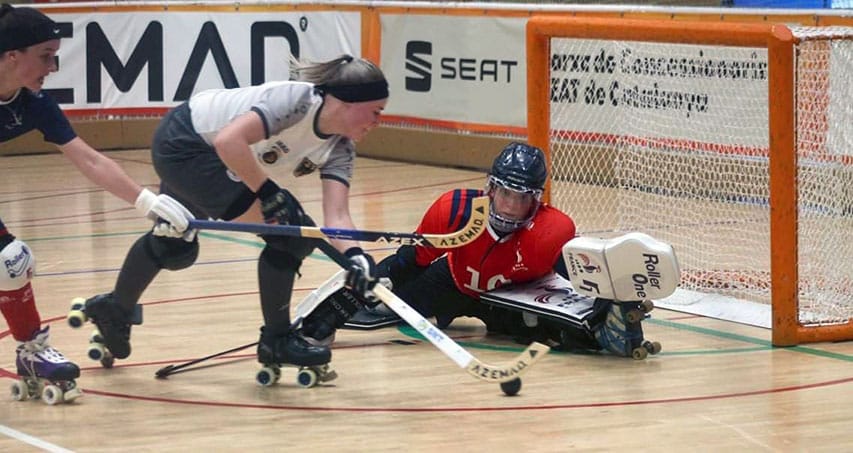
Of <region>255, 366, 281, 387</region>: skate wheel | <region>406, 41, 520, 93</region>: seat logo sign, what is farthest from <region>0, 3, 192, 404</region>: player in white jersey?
<region>406, 41, 520, 93</region>: seat logo sign

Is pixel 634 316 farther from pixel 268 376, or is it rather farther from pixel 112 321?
pixel 112 321

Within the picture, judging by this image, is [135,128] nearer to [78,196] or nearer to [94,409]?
[78,196]

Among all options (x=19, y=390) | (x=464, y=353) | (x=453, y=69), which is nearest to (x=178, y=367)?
(x=19, y=390)

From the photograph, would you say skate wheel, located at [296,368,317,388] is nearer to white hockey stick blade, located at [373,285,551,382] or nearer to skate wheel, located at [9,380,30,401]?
white hockey stick blade, located at [373,285,551,382]

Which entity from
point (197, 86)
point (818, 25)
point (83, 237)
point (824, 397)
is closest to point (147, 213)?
point (824, 397)

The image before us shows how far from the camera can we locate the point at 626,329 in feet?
17.8

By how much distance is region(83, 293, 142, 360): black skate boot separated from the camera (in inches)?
205

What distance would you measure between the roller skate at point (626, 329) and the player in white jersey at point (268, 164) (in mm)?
1008

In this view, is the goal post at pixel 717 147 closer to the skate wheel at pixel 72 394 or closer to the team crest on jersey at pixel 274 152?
the team crest on jersey at pixel 274 152

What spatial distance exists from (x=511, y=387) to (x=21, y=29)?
1867mm

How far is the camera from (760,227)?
7.76 m

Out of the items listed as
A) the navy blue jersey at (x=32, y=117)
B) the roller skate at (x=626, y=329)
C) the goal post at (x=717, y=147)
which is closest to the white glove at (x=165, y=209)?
the navy blue jersey at (x=32, y=117)

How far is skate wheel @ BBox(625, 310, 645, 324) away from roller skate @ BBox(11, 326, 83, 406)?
1878 mm

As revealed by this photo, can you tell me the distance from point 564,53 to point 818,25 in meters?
1.37
